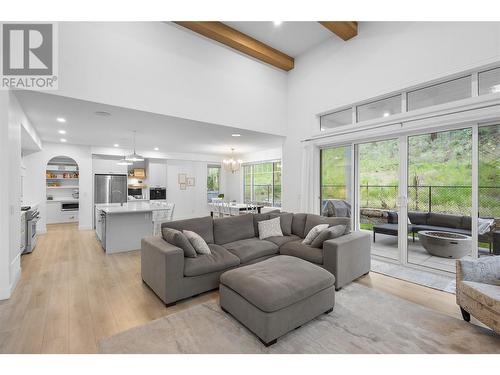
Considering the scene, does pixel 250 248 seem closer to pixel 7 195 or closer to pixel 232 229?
pixel 232 229

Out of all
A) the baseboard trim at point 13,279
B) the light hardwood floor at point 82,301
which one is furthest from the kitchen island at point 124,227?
the baseboard trim at point 13,279

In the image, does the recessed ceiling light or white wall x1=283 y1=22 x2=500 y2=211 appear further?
the recessed ceiling light

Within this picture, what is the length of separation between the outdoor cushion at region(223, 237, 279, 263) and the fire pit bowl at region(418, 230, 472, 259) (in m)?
2.53

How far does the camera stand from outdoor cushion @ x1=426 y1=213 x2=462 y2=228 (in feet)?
11.8

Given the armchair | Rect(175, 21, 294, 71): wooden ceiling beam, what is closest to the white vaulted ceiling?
Rect(175, 21, 294, 71): wooden ceiling beam

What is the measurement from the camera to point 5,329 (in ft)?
7.27

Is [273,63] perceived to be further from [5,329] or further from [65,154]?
[65,154]

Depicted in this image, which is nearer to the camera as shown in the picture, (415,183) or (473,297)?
(473,297)

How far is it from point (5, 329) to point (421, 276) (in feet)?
16.5

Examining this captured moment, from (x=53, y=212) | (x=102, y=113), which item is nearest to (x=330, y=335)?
(x=102, y=113)

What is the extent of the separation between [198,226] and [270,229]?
1.28 metres

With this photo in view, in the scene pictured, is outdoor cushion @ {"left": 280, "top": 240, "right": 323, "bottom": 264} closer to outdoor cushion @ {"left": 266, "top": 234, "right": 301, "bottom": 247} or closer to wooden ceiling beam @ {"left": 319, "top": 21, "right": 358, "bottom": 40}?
outdoor cushion @ {"left": 266, "top": 234, "right": 301, "bottom": 247}

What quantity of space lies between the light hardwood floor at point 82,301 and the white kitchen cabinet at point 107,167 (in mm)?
3906
